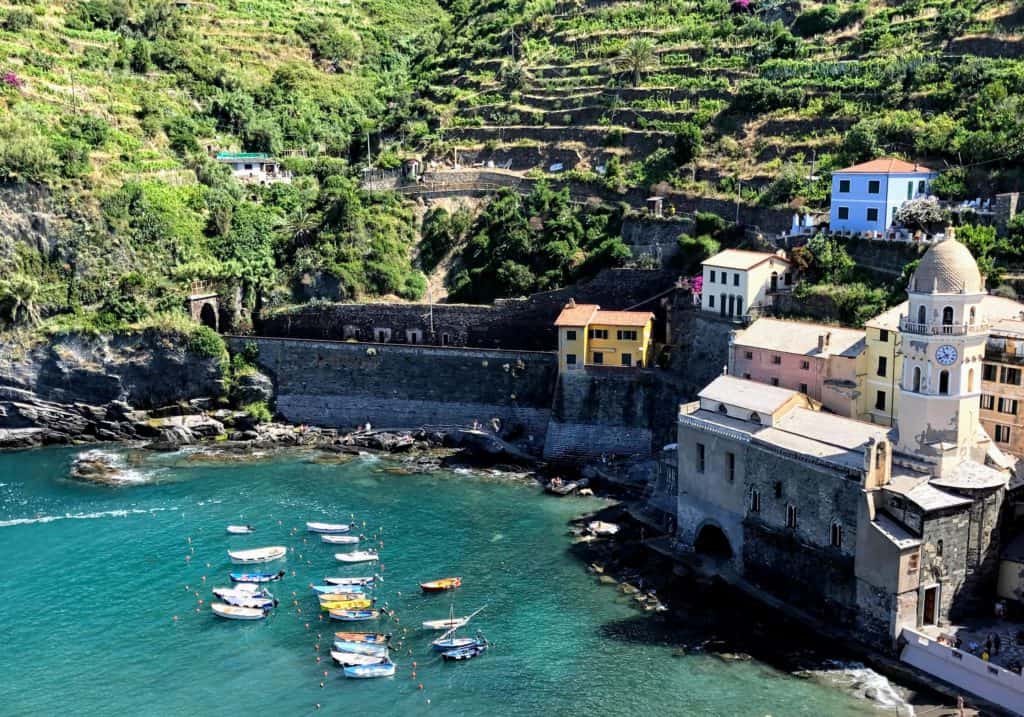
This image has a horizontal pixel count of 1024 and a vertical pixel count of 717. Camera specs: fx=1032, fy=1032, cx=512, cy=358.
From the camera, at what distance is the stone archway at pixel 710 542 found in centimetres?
4147

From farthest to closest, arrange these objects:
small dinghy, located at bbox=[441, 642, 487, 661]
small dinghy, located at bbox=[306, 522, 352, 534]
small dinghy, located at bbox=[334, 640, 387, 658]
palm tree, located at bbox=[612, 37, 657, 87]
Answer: palm tree, located at bbox=[612, 37, 657, 87]
small dinghy, located at bbox=[306, 522, 352, 534]
small dinghy, located at bbox=[334, 640, 387, 658]
small dinghy, located at bbox=[441, 642, 487, 661]

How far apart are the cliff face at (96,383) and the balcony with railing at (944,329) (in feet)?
134

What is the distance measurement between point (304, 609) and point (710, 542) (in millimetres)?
16360

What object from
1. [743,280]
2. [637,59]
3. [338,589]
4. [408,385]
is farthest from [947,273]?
[637,59]

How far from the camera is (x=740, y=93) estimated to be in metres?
65.8

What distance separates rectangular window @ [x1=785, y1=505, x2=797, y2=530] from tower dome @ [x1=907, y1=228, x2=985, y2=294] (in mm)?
8737

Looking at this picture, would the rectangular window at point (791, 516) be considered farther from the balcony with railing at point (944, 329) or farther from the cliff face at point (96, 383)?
the cliff face at point (96, 383)

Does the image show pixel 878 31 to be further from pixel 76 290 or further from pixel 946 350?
pixel 76 290

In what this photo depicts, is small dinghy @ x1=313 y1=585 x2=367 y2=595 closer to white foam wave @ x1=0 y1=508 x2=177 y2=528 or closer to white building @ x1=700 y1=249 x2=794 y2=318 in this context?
white foam wave @ x1=0 y1=508 x2=177 y2=528

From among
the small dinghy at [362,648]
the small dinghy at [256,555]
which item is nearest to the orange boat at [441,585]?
the small dinghy at [362,648]

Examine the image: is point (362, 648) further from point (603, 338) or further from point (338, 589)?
point (603, 338)

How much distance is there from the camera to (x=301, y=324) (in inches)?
2518

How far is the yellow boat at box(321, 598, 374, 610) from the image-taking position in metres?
38.2

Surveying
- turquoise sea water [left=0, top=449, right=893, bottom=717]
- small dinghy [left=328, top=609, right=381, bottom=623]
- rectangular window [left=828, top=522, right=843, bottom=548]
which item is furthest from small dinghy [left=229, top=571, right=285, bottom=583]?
rectangular window [left=828, top=522, right=843, bottom=548]
